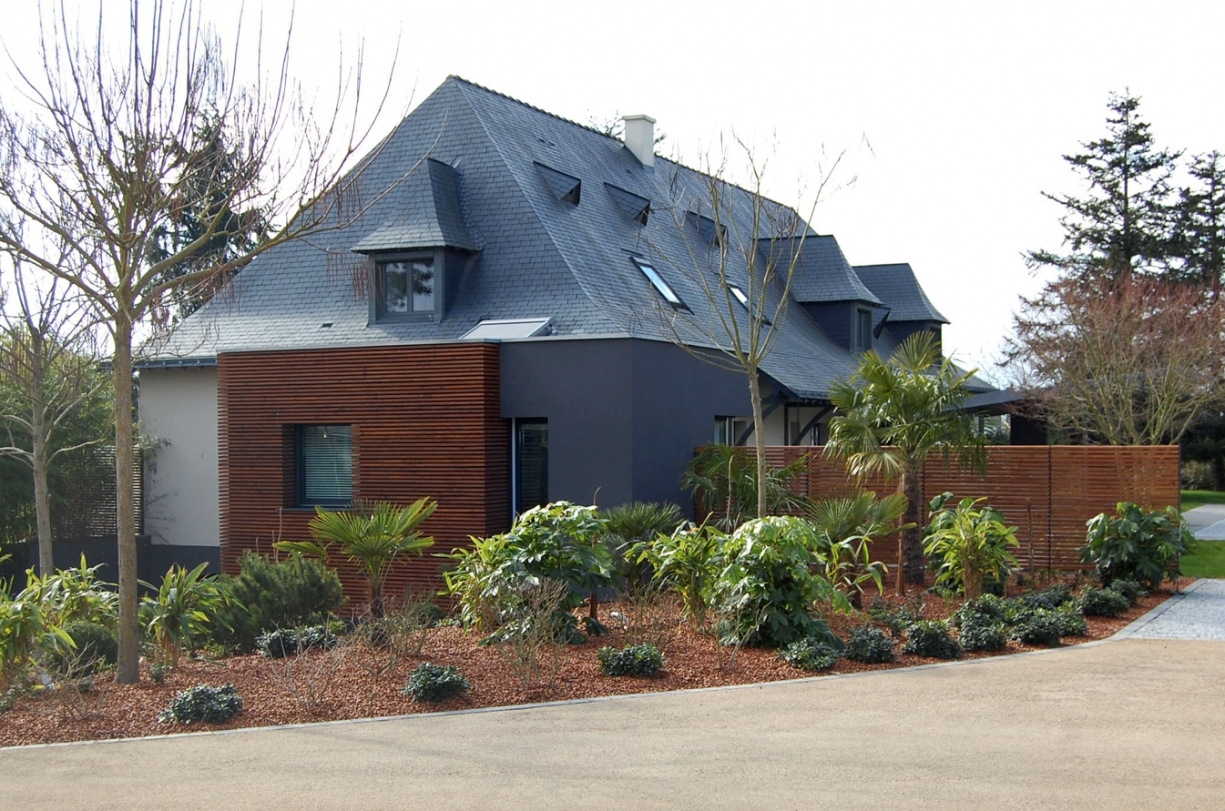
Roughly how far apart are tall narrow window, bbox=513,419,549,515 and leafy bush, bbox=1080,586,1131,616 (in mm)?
7115

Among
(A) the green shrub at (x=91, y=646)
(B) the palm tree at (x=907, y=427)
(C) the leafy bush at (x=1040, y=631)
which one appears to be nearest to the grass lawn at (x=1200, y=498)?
(B) the palm tree at (x=907, y=427)

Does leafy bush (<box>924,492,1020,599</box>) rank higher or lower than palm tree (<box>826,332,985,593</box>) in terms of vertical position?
lower

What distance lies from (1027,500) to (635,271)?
7.69m

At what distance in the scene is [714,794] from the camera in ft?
20.1

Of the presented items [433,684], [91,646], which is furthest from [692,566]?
[91,646]

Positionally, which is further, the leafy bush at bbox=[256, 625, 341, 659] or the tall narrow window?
the tall narrow window

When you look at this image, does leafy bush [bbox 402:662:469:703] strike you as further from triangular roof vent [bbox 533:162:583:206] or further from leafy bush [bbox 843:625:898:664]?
triangular roof vent [bbox 533:162:583:206]

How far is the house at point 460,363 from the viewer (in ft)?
51.7

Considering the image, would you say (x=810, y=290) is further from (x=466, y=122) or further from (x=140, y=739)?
(x=140, y=739)

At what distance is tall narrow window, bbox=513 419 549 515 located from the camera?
53.4 ft

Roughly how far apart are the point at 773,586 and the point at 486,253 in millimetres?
10172

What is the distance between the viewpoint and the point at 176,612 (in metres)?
9.86

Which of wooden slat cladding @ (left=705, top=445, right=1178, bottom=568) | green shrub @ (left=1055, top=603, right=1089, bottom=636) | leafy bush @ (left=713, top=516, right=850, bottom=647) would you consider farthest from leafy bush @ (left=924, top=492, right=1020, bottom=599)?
leafy bush @ (left=713, top=516, right=850, bottom=647)

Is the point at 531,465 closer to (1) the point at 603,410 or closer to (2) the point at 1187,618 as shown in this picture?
(1) the point at 603,410
